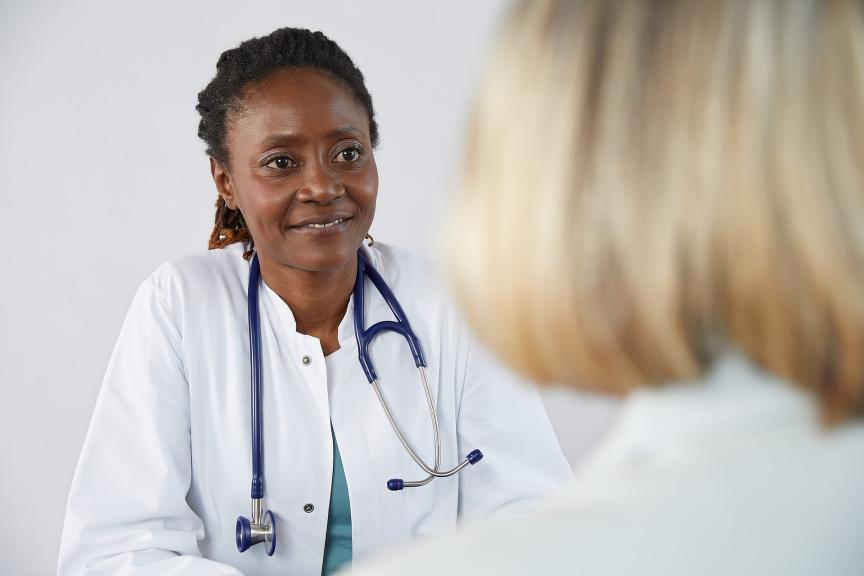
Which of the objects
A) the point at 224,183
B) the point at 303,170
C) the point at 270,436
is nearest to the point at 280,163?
→ the point at 303,170

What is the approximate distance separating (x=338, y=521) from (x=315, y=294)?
14.2 inches

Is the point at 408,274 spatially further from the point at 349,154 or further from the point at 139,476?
the point at 139,476

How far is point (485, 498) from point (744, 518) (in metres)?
1.03

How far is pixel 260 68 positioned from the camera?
4.67 feet

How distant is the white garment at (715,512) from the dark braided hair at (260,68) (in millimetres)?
1102

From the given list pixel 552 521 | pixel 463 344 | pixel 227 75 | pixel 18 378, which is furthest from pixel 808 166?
pixel 18 378

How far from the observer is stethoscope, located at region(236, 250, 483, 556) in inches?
49.9

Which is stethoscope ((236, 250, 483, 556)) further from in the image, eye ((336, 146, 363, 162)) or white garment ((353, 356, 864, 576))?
white garment ((353, 356, 864, 576))

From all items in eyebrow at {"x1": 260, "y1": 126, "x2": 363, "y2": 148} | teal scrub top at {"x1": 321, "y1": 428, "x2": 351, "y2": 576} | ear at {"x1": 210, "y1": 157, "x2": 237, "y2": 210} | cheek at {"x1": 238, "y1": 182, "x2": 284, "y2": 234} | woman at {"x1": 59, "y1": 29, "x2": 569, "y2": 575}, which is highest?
eyebrow at {"x1": 260, "y1": 126, "x2": 363, "y2": 148}

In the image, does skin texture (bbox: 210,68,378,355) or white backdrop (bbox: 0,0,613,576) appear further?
white backdrop (bbox: 0,0,613,576)

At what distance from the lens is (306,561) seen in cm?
133

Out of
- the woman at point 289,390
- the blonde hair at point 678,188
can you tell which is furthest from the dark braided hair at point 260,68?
the blonde hair at point 678,188

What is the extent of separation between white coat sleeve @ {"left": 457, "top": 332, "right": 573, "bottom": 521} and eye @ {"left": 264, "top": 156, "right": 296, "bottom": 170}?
0.41m

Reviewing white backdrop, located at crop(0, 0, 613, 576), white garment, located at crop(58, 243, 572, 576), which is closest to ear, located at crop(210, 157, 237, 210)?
white garment, located at crop(58, 243, 572, 576)
